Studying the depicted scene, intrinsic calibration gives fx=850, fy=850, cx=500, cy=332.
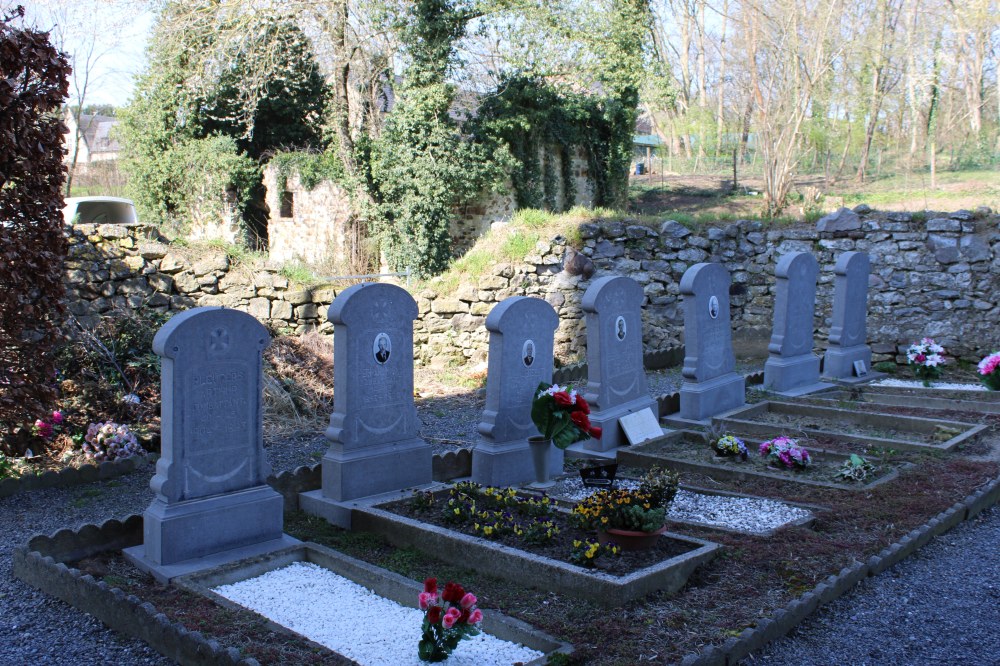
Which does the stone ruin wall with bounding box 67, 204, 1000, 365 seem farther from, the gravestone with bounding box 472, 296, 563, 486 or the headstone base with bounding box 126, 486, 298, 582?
the headstone base with bounding box 126, 486, 298, 582

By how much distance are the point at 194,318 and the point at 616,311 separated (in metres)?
3.74

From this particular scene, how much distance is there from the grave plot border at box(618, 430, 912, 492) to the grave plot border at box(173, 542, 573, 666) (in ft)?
9.51


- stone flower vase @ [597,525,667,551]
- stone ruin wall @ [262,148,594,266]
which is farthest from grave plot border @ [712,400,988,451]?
stone ruin wall @ [262,148,594,266]

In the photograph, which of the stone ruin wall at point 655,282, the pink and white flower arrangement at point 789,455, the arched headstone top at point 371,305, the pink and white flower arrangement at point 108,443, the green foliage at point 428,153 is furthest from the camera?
the green foliage at point 428,153

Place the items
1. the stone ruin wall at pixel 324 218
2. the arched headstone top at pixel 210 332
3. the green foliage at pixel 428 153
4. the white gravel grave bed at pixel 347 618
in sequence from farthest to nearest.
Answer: the stone ruin wall at pixel 324 218 < the green foliage at pixel 428 153 < the arched headstone top at pixel 210 332 < the white gravel grave bed at pixel 347 618

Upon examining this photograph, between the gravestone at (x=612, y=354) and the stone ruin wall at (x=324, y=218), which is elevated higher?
the stone ruin wall at (x=324, y=218)

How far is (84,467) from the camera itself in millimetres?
6688

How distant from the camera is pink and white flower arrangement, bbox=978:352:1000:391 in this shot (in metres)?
9.10

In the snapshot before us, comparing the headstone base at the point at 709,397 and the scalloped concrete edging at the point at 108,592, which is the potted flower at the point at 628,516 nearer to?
the scalloped concrete edging at the point at 108,592

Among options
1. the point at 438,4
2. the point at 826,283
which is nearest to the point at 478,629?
the point at 826,283

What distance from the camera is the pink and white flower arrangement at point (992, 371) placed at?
9100 millimetres

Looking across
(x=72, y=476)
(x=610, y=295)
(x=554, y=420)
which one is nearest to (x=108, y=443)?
(x=72, y=476)

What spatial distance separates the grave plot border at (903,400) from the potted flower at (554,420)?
3.81 meters

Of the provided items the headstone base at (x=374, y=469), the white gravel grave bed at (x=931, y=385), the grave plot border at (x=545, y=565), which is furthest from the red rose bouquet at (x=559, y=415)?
the white gravel grave bed at (x=931, y=385)
